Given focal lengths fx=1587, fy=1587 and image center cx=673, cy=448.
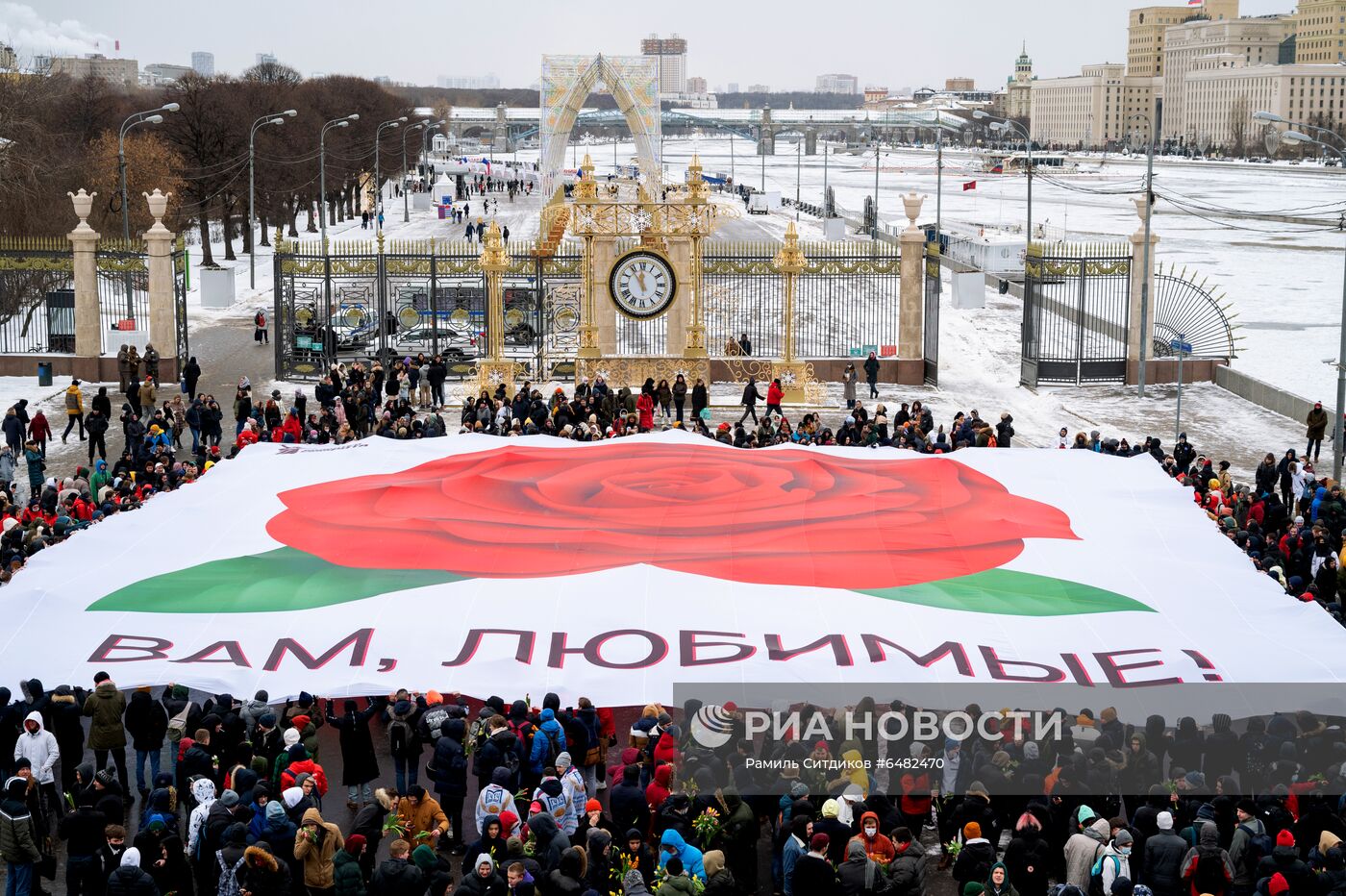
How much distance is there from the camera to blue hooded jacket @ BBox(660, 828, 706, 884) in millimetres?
11000

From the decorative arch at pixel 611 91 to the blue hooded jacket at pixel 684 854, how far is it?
4317cm

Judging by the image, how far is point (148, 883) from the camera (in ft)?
35.8

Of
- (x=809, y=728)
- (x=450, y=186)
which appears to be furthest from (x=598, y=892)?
(x=450, y=186)

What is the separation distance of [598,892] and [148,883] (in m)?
3.10

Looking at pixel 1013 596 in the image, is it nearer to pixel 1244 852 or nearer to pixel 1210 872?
pixel 1244 852

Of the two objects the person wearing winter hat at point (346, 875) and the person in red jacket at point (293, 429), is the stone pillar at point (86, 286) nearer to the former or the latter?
the person in red jacket at point (293, 429)

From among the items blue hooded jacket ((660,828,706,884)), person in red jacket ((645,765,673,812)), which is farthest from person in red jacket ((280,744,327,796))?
blue hooded jacket ((660,828,706,884))

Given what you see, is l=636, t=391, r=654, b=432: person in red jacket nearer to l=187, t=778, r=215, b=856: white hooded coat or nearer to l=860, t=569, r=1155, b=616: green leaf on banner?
l=860, t=569, r=1155, b=616: green leaf on banner

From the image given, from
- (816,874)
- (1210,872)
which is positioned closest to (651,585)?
(816,874)

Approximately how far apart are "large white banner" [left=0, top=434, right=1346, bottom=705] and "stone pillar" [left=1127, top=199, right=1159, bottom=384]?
15.0m

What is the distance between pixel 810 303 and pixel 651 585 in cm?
3682

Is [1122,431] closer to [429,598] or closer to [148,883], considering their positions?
[429,598]

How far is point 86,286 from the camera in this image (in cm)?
3609

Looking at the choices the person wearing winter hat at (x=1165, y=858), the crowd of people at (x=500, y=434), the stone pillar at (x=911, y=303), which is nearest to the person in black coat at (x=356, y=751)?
the crowd of people at (x=500, y=434)
